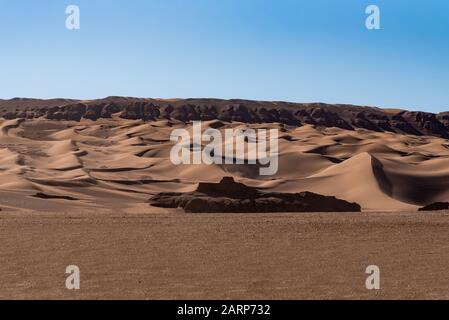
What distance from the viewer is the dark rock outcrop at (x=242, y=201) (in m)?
21.5

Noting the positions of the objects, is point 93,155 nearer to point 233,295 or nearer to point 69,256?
point 69,256

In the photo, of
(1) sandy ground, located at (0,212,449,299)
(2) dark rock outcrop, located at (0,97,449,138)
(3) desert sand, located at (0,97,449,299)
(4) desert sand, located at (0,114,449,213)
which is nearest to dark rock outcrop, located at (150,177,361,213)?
(3) desert sand, located at (0,97,449,299)

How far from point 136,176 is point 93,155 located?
492 inches

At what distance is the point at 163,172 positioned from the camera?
42.9m

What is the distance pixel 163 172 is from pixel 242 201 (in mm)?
21591

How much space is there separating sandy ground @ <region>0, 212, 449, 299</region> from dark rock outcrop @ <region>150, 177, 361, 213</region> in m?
4.47

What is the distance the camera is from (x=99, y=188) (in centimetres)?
3122

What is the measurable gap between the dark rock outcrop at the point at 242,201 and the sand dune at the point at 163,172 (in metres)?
1.26

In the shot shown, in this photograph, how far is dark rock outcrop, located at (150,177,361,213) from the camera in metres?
21.5

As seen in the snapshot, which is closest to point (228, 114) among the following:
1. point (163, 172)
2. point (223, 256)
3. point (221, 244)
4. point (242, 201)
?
point (163, 172)

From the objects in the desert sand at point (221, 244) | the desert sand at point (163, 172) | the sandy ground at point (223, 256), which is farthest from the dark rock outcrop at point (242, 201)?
the sandy ground at point (223, 256)

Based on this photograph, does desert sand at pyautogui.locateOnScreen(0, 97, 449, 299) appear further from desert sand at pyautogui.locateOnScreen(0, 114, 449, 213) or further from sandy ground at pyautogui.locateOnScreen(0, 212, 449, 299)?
desert sand at pyautogui.locateOnScreen(0, 114, 449, 213)

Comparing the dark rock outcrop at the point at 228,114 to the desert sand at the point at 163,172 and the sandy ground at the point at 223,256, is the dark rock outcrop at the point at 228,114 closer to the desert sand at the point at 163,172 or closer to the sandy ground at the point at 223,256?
the desert sand at the point at 163,172
